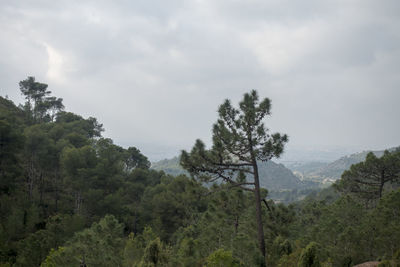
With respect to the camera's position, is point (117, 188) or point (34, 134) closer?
point (34, 134)

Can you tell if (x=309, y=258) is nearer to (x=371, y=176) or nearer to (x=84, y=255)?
(x=84, y=255)

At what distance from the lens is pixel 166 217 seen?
3016 centimetres

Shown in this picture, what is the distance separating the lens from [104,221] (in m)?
15.5

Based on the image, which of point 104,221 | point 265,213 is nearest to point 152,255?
point 265,213

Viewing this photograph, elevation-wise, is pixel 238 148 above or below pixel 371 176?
above

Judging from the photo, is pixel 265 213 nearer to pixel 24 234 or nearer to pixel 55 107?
pixel 24 234

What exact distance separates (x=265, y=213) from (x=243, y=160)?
402 cm

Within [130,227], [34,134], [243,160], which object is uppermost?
[34,134]

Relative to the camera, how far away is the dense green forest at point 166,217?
10.9 m

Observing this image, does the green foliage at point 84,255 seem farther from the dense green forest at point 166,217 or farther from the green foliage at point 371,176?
the green foliage at point 371,176

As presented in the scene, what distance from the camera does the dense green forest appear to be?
35.7 feet

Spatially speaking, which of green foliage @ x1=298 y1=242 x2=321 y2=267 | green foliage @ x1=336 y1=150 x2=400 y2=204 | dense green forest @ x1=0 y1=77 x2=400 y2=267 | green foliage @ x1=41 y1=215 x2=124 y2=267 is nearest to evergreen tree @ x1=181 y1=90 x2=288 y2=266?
dense green forest @ x1=0 y1=77 x2=400 y2=267

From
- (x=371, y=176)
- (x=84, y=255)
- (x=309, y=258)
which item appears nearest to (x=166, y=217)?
(x=84, y=255)

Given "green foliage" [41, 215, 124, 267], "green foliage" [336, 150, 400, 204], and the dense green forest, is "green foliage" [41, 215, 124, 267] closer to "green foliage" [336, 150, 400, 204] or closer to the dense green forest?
the dense green forest
